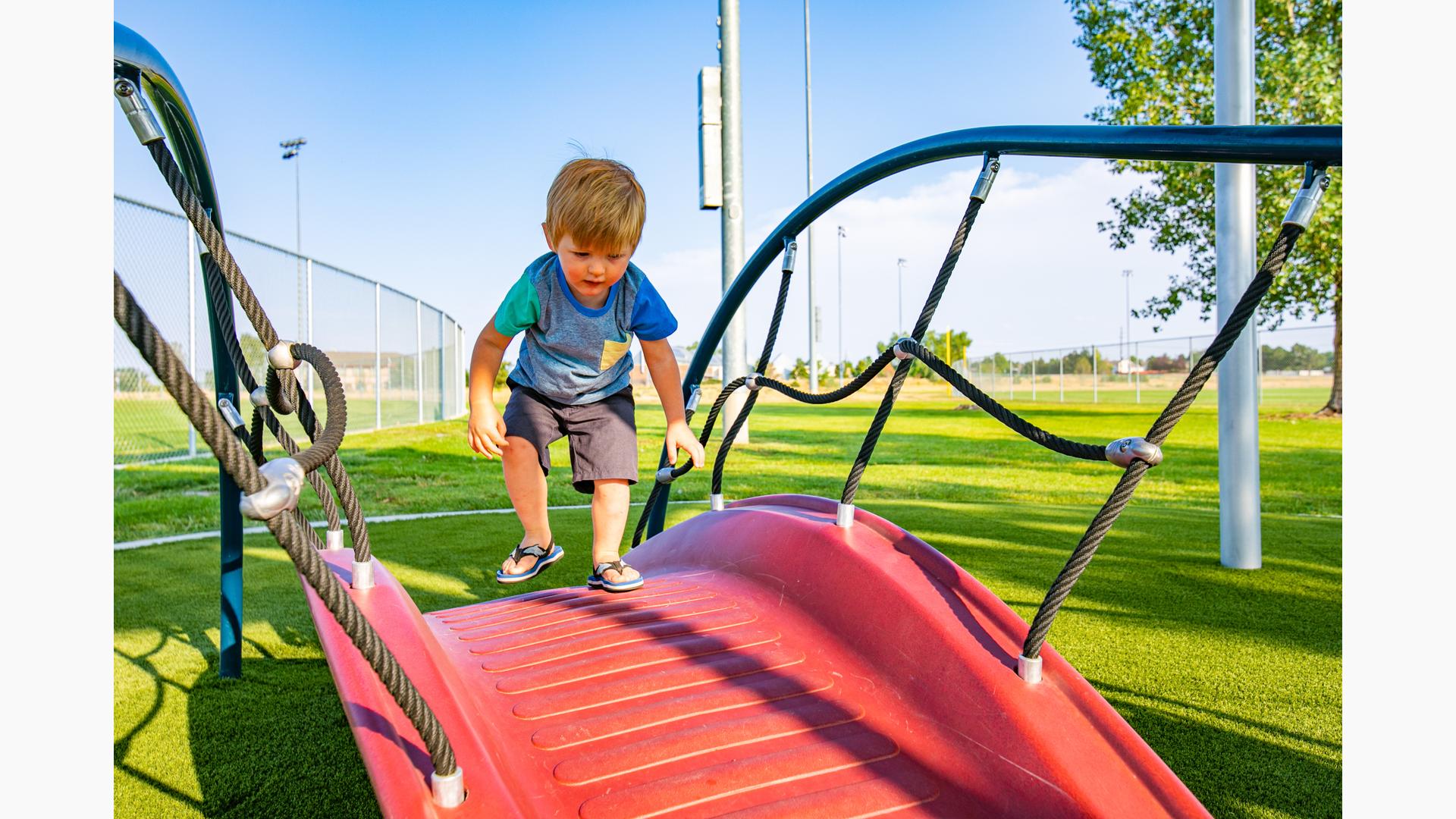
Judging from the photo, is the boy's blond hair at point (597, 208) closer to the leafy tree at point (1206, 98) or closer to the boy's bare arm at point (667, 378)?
the boy's bare arm at point (667, 378)

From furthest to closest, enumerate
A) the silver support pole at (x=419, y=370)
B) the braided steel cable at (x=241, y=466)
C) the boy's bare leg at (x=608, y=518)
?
the silver support pole at (x=419, y=370), the boy's bare leg at (x=608, y=518), the braided steel cable at (x=241, y=466)

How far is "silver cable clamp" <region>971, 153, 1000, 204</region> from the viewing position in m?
1.74

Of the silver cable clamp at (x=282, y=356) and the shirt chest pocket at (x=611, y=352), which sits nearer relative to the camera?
the silver cable clamp at (x=282, y=356)

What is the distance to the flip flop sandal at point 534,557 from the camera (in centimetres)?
236

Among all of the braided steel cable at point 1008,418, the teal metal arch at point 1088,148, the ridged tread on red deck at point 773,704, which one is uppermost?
the teal metal arch at point 1088,148

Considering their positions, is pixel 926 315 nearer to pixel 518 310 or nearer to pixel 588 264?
pixel 588 264

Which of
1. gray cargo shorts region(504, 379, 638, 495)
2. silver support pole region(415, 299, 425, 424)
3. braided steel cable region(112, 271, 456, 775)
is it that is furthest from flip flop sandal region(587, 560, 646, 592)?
silver support pole region(415, 299, 425, 424)

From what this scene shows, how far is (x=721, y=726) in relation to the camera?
1.54 meters

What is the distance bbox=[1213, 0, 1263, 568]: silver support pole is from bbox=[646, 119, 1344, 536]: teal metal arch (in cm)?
210

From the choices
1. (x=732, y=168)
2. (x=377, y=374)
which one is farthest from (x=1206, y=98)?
(x=377, y=374)

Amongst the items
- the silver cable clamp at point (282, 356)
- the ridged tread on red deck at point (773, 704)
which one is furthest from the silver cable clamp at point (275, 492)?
the silver cable clamp at point (282, 356)

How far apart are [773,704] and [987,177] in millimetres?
1092

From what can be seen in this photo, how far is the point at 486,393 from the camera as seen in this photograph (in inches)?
84.5

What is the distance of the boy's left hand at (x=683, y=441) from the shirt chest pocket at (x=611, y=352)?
23 centimetres
